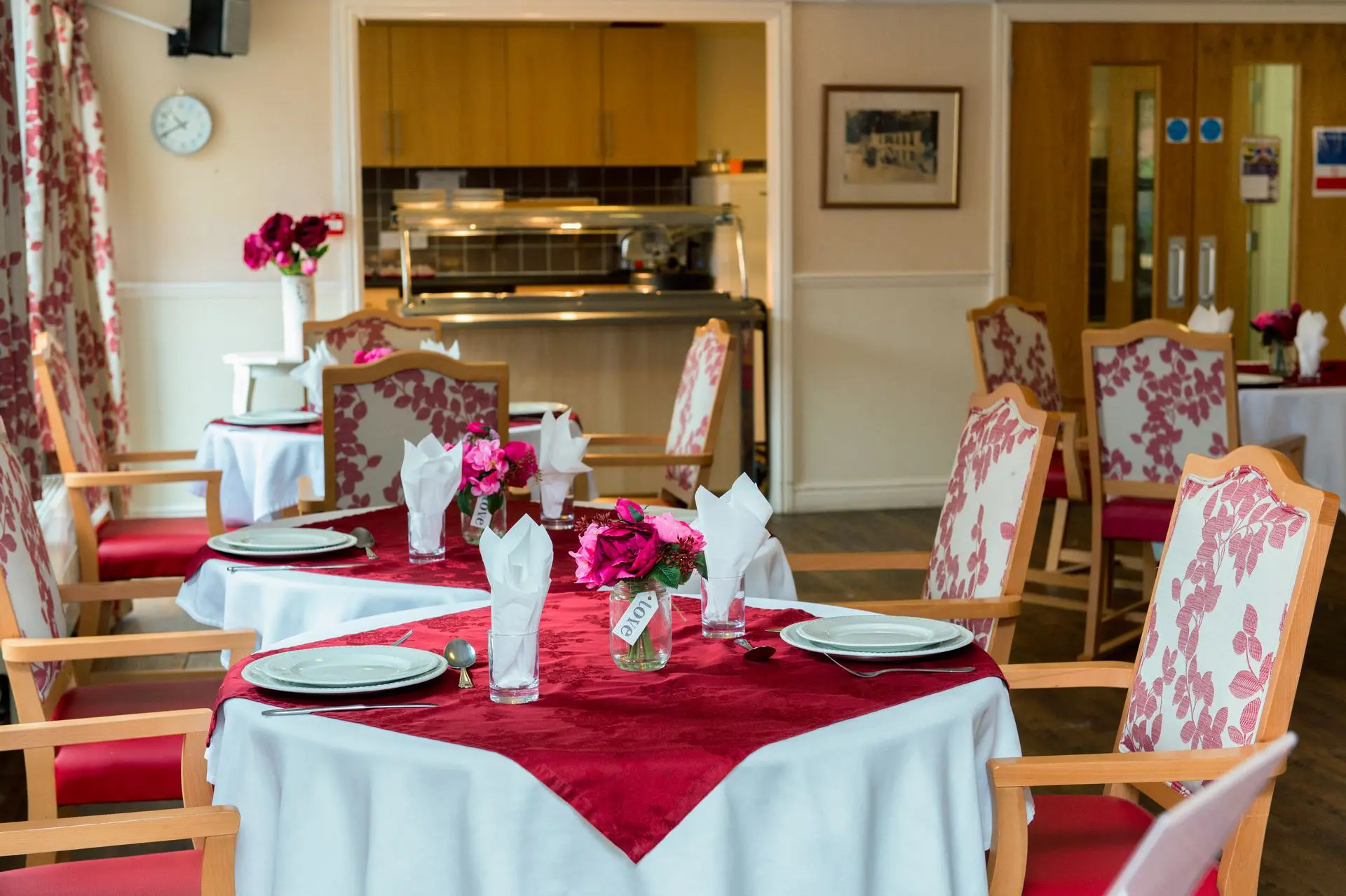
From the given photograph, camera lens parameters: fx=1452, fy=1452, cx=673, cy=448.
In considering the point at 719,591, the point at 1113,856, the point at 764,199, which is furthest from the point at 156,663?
the point at 764,199

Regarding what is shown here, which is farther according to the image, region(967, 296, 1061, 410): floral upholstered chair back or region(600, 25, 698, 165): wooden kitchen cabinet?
region(600, 25, 698, 165): wooden kitchen cabinet

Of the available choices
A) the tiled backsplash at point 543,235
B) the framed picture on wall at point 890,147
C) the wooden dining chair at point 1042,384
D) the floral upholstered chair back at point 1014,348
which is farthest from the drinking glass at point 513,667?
the tiled backsplash at point 543,235

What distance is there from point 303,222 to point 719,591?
154 inches

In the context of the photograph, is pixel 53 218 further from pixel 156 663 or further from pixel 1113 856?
pixel 1113 856

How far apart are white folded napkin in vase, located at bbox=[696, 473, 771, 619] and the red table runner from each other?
7 centimetres

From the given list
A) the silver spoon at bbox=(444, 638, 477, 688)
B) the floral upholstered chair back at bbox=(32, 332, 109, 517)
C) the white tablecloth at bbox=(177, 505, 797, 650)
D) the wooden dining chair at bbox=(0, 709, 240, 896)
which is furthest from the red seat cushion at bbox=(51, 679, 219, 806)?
the floral upholstered chair back at bbox=(32, 332, 109, 517)

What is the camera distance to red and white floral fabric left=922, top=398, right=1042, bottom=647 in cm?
235

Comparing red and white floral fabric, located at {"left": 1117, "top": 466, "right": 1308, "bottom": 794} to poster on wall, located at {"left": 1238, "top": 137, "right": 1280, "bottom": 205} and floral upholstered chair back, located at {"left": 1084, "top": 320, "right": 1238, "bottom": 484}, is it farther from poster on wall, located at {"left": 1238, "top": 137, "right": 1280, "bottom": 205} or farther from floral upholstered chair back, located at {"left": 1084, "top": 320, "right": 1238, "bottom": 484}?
poster on wall, located at {"left": 1238, "top": 137, "right": 1280, "bottom": 205}

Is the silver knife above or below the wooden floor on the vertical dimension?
above

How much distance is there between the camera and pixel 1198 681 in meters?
1.76

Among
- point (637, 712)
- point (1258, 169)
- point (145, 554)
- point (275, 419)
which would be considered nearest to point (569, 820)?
point (637, 712)

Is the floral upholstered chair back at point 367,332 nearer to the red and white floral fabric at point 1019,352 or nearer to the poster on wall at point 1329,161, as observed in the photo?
the red and white floral fabric at point 1019,352

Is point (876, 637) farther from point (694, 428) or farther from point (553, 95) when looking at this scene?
point (553, 95)

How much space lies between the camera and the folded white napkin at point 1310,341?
4430mm
